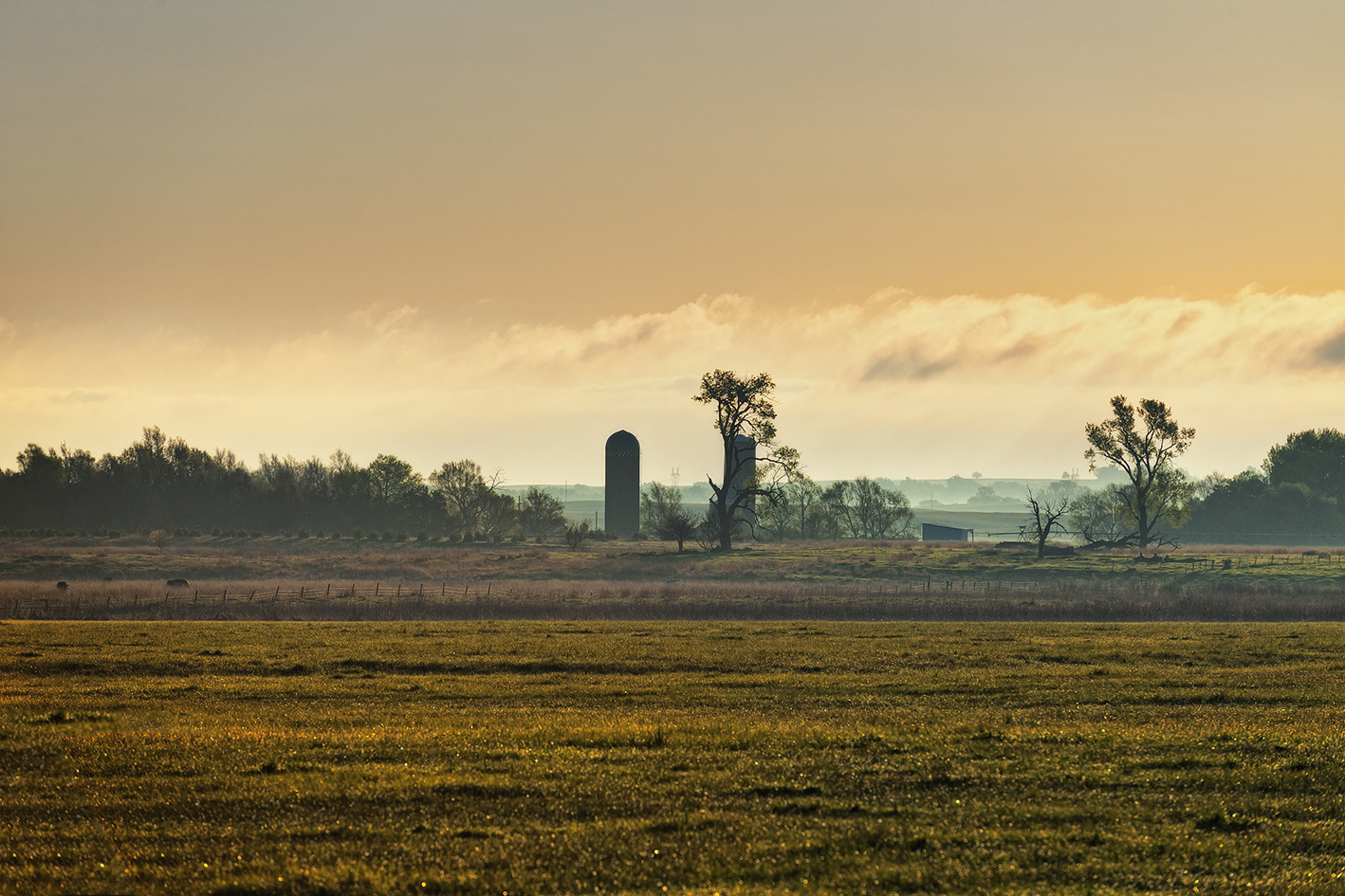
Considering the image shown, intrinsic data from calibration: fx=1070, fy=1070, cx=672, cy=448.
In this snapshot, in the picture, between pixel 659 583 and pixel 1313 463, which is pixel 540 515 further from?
pixel 1313 463

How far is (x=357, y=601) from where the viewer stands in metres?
62.4

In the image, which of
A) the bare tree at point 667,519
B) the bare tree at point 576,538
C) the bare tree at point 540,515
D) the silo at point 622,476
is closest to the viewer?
the bare tree at point 667,519

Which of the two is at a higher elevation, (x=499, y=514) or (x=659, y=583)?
(x=499, y=514)

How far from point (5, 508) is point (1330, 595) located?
468ft

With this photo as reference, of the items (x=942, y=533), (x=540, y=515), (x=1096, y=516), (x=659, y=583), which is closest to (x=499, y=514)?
(x=540, y=515)

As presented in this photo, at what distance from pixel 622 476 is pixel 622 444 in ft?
13.5

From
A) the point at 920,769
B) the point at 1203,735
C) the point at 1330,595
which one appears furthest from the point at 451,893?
the point at 1330,595

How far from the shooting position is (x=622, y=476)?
136625mm

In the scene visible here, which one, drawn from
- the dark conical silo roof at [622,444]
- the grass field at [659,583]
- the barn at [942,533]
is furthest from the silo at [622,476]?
the barn at [942,533]

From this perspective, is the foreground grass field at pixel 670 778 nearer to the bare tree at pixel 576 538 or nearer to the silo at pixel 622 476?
the bare tree at pixel 576 538

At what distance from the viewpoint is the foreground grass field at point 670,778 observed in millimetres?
12969

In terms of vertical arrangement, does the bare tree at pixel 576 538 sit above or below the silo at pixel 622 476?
below

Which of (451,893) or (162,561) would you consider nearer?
(451,893)

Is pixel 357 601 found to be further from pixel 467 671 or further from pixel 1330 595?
pixel 1330 595
